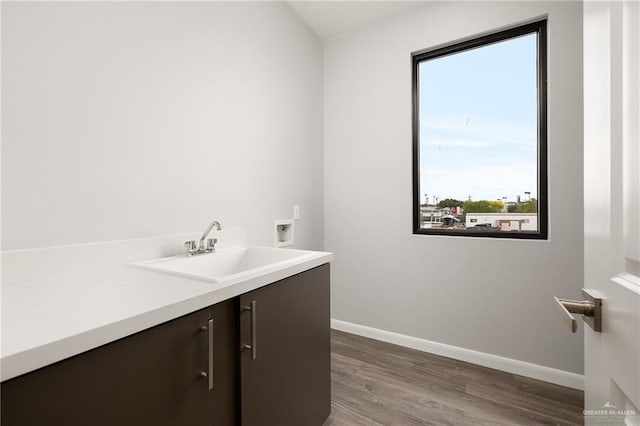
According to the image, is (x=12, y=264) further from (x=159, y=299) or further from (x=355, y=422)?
(x=355, y=422)

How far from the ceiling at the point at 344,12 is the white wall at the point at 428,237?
7 centimetres

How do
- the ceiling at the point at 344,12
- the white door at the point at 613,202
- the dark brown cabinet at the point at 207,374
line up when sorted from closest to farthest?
the white door at the point at 613,202, the dark brown cabinet at the point at 207,374, the ceiling at the point at 344,12

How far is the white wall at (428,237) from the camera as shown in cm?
173

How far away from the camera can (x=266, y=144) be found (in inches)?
78.3

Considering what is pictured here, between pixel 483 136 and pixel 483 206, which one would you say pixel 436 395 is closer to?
pixel 483 206

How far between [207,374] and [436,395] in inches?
57.6

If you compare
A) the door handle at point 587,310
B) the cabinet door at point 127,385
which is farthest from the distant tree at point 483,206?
the cabinet door at point 127,385

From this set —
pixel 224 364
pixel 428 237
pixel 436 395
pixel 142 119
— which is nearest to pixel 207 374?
pixel 224 364

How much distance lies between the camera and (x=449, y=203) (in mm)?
2219

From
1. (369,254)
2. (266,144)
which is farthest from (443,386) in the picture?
(266,144)

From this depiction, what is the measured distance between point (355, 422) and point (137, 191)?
5.07ft

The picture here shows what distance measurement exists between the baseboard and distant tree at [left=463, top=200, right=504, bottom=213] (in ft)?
3.29

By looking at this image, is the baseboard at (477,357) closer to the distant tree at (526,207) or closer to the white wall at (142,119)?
the distant tree at (526,207)

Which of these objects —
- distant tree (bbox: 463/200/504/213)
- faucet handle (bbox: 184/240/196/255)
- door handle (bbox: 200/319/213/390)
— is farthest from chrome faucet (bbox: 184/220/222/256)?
distant tree (bbox: 463/200/504/213)
